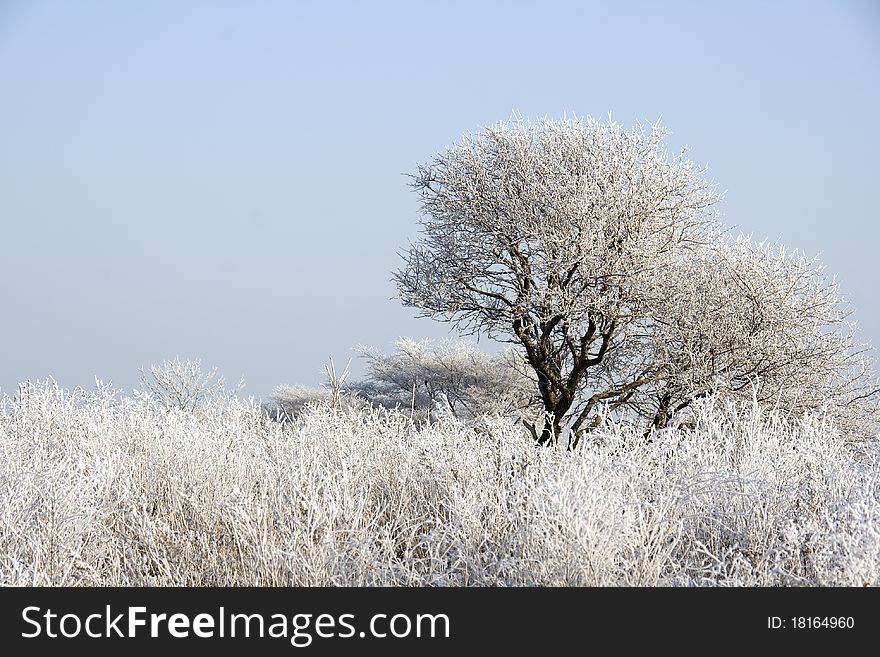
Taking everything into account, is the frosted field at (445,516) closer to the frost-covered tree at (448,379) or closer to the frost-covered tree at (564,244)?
the frost-covered tree at (564,244)

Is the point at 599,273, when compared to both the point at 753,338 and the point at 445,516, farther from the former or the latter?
the point at 445,516

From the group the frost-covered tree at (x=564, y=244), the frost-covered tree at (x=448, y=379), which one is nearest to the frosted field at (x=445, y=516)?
the frost-covered tree at (x=564, y=244)

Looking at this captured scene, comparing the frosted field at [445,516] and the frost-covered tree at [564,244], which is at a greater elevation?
the frost-covered tree at [564,244]

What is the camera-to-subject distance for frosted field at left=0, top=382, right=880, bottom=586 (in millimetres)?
3826

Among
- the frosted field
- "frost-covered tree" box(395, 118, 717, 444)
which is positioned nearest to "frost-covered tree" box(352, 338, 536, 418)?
"frost-covered tree" box(395, 118, 717, 444)

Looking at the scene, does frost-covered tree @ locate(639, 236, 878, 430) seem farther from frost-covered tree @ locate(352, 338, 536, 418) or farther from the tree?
frost-covered tree @ locate(352, 338, 536, 418)

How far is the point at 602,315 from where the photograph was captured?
536 inches

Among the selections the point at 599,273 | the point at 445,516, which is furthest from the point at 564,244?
the point at 445,516

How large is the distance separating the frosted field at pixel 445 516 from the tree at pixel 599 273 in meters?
6.90

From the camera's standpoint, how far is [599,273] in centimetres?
1273

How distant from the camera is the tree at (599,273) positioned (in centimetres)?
1304

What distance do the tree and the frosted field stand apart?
6.90 meters
